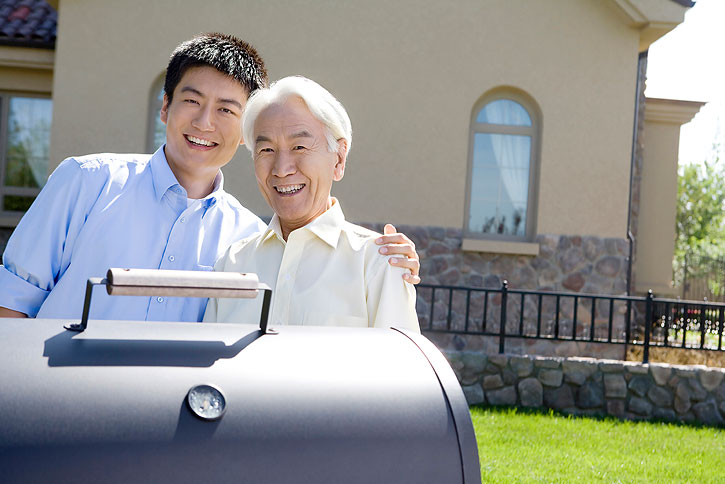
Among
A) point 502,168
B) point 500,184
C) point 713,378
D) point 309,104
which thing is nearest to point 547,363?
point 713,378

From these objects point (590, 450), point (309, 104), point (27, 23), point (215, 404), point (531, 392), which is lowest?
point (590, 450)

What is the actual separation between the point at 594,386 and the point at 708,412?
1127 mm

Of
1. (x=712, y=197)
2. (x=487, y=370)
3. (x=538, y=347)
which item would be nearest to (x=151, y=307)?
(x=487, y=370)

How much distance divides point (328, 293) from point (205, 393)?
86cm

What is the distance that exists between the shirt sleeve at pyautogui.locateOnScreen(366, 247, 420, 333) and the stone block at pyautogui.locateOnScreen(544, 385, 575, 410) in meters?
5.56

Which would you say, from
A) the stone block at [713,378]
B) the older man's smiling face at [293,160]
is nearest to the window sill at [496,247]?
the stone block at [713,378]

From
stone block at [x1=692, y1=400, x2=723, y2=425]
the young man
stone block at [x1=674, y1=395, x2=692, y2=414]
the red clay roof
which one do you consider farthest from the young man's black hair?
the red clay roof

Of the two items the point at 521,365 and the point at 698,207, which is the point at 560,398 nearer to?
the point at 521,365

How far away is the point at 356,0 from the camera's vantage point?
9422 millimetres

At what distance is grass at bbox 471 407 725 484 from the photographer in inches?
191

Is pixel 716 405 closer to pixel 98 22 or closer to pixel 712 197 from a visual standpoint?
pixel 98 22

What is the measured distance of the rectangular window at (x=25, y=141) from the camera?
33.9 ft

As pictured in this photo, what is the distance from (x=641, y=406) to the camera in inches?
283

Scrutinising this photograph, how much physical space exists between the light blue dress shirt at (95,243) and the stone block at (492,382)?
534 centimetres
